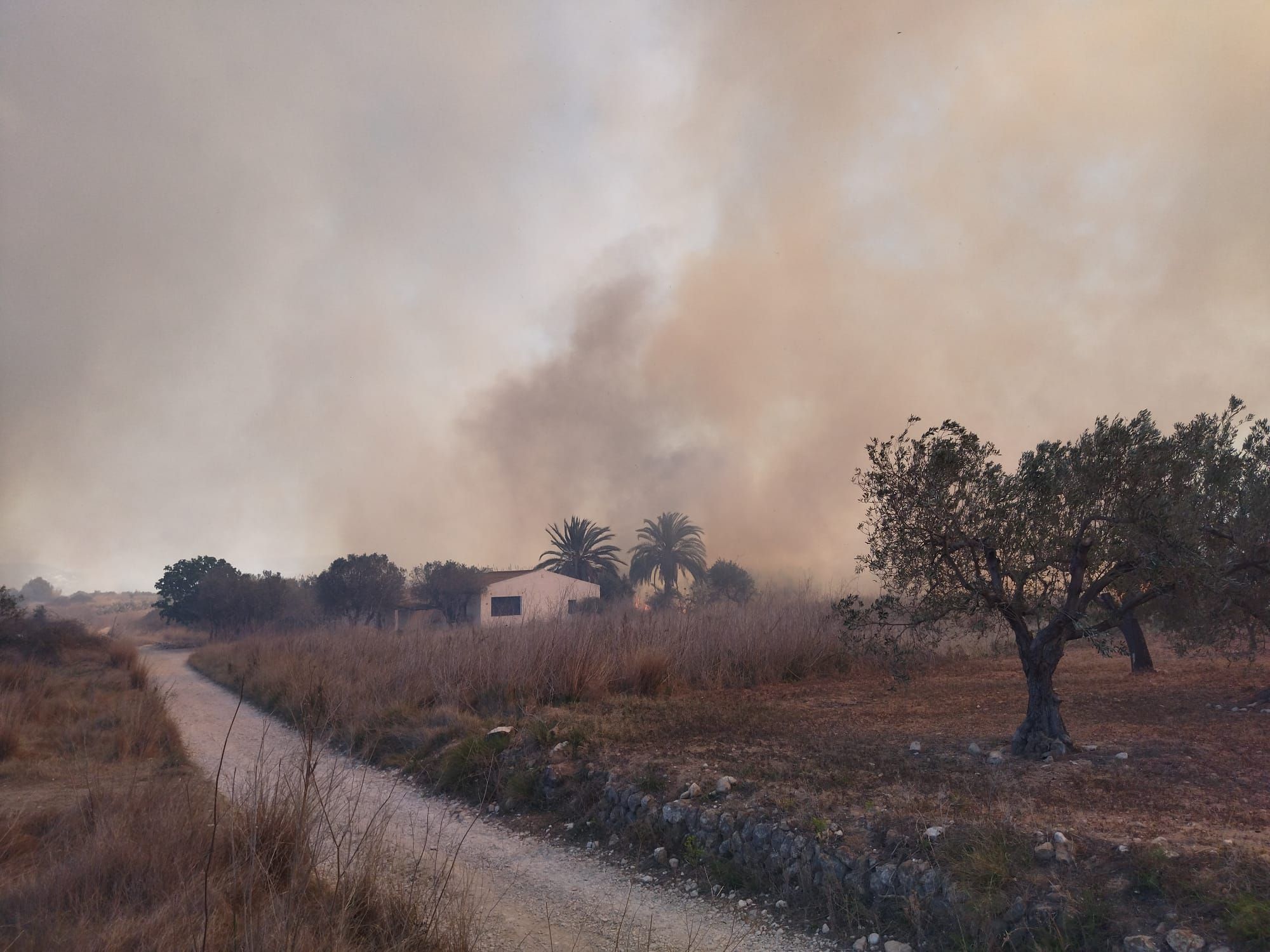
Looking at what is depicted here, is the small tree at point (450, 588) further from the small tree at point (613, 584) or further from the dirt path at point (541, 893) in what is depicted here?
the dirt path at point (541, 893)

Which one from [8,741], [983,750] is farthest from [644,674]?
[8,741]

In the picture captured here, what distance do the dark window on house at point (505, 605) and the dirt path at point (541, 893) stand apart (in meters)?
36.3

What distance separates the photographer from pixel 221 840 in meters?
4.92

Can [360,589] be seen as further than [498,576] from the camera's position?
No

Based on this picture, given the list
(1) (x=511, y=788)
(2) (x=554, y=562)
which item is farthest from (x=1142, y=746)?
(2) (x=554, y=562)

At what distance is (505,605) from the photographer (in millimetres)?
46094

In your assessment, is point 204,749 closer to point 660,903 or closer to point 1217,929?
point 660,903

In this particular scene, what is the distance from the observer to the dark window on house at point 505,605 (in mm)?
45875

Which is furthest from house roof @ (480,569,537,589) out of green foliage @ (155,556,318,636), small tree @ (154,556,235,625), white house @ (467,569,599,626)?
small tree @ (154,556,235,625)

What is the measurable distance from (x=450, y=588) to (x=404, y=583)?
536 cm

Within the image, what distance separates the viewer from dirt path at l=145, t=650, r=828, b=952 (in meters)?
5.01

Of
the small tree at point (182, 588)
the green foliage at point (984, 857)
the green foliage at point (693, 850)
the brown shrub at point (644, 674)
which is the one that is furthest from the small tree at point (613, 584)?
the green foliage at point (984, 857)

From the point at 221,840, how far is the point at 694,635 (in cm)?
1185

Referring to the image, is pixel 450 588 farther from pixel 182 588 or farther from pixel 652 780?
pixel 652 780
